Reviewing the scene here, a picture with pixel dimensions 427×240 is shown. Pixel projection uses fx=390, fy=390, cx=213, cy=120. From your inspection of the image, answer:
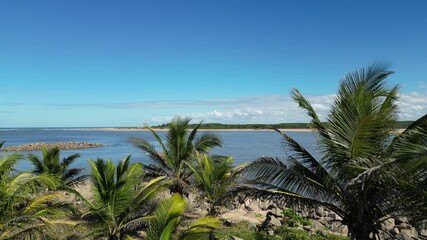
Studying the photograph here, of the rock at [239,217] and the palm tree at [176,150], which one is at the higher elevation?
the palm tree at [176,150]

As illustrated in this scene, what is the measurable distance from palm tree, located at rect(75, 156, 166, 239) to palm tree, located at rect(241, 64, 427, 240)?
367cm

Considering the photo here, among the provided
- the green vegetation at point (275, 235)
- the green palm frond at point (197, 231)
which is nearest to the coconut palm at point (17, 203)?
the green palm frond at point (197, 231)

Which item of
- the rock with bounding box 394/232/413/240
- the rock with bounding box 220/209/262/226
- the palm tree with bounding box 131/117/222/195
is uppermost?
the palm tree with bounding box 131/117/222/195

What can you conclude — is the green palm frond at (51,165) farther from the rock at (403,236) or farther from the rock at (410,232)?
the rock at (410,232)

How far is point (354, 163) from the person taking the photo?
7.84m

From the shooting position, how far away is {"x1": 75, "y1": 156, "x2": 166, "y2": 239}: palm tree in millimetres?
11125

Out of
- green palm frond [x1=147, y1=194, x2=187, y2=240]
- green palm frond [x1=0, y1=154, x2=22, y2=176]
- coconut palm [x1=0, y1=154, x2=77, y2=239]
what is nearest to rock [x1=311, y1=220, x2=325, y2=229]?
green palm frond [x1=147, y1=194, x2=187, y2=240]

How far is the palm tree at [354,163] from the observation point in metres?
8.24

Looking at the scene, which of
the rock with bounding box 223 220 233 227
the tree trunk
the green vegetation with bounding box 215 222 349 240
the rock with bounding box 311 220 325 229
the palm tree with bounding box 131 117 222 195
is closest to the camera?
the tree trunk

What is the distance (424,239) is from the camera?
13125mm

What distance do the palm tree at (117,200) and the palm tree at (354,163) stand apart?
3.67 metres

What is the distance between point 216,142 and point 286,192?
354 inches

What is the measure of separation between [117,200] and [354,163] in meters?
6.69

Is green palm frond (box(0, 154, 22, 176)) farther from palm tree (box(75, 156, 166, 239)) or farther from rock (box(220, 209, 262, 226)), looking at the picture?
rock (box(220, 209, 262, 226))
